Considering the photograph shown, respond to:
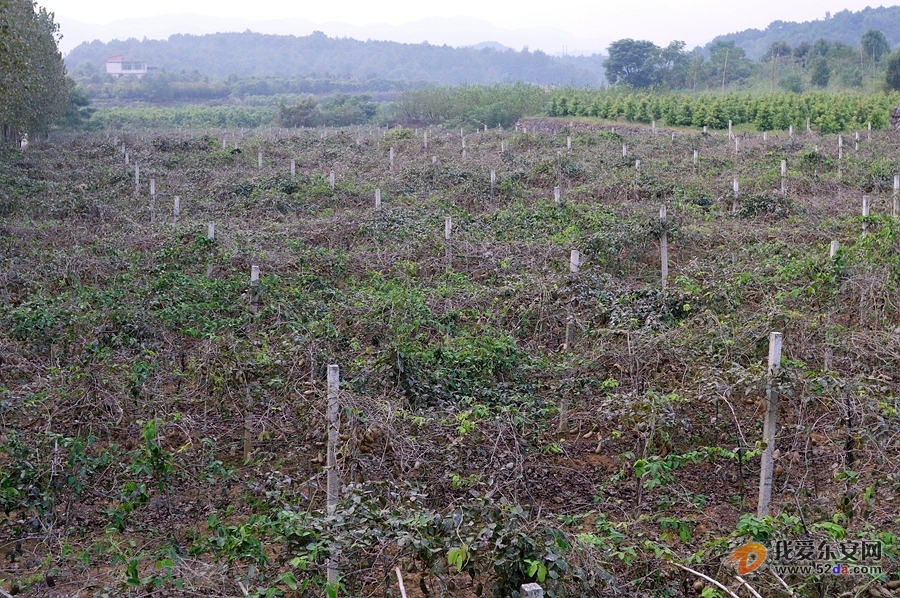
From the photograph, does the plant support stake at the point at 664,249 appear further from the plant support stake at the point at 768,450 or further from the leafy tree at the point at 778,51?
the leafy tree at the point at 778,51

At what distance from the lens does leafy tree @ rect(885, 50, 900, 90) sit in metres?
38.4

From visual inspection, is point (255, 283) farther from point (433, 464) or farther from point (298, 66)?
point (298, 66)

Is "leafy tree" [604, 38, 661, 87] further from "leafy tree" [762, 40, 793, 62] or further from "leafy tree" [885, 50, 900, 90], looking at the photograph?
"leafy tree" [885, 50, 900, 90]

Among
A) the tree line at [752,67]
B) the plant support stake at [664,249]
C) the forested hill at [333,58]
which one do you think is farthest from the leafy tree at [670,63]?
the forested hill at [333,58]

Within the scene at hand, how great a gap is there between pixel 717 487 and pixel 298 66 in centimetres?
16867

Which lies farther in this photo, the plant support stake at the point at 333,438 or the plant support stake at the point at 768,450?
the plant support stake at the point at 768,450

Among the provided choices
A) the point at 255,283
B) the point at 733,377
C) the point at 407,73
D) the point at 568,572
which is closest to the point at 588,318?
the point at 733,377

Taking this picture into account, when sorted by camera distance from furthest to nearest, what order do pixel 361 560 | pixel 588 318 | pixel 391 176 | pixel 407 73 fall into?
pixel 407 73
pixel 391 176
pixel 588 318
pixel 361 560

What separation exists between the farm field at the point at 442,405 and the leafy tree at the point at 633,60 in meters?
52.0

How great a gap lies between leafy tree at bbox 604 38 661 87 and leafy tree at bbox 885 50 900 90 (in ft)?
78.1

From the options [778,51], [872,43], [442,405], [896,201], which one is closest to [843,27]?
[778,51]

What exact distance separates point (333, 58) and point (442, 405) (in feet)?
567

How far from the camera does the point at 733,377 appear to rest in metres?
5.63

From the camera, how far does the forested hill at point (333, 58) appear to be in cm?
15950
